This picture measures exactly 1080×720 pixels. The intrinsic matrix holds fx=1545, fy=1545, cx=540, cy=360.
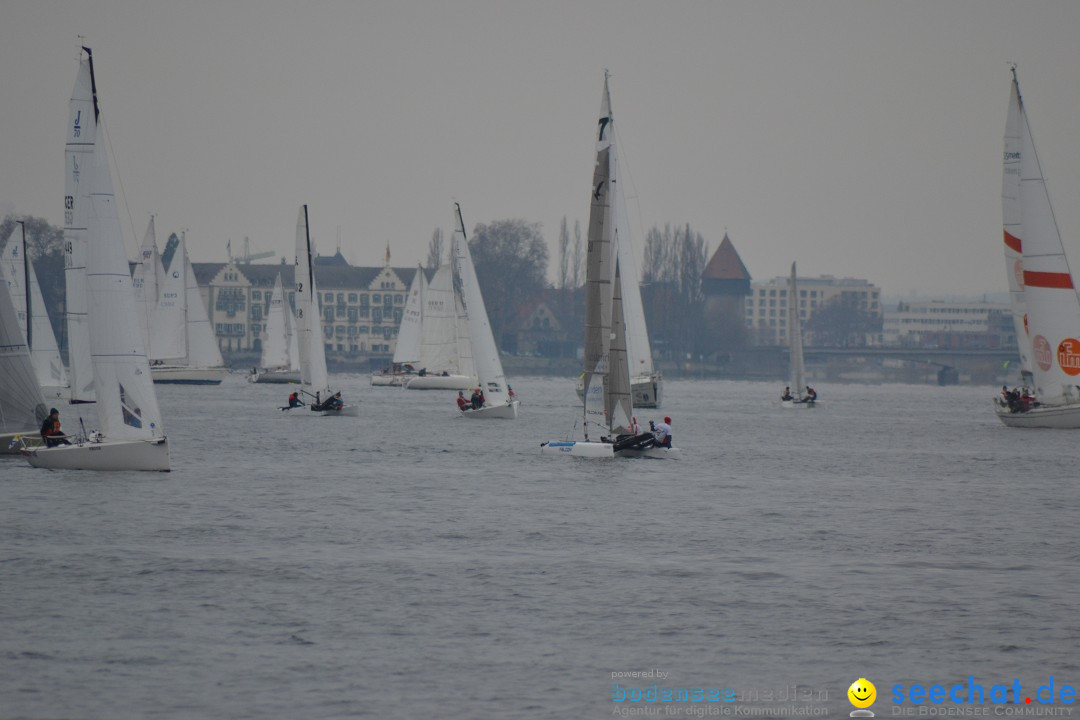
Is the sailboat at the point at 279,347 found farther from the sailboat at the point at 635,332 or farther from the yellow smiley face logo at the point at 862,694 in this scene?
the yellow smiley face logo at the point at 862,694

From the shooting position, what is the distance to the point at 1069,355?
5750 centimetres

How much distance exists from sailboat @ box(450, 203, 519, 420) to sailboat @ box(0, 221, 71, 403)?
1649 cm

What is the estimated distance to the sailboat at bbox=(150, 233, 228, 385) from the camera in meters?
99.0

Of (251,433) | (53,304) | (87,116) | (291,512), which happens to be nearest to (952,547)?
(291,512)

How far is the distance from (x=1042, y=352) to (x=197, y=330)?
61543 millimetres

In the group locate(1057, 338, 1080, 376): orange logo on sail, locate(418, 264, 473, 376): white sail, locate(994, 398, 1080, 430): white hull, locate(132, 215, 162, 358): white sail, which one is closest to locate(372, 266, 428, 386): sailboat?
locate(418, 264, 473, 376): white sail

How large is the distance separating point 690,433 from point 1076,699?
153 ft

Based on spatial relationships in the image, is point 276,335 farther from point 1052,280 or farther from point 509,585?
point 509,585

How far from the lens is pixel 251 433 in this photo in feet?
186

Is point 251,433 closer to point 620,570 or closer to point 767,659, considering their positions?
point 620,570

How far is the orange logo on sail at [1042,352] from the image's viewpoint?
191 ft

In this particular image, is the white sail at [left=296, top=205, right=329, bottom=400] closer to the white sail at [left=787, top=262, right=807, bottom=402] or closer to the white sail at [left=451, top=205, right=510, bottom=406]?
the white sail at [left=451, top=205, right=510, bottom=406]

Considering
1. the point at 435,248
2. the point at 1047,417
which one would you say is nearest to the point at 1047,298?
the point at 1047,417

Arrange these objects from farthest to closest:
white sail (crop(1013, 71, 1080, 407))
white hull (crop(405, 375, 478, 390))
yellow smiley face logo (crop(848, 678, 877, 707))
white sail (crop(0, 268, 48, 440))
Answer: white hull (crop(405, 375, 478, 390))
white sail (crop(1013, 71, 1080, 407))
white sail (crop(0, 268, 48, 440))
yellow smiley face logo (crop(848, 678, 877, 707))
